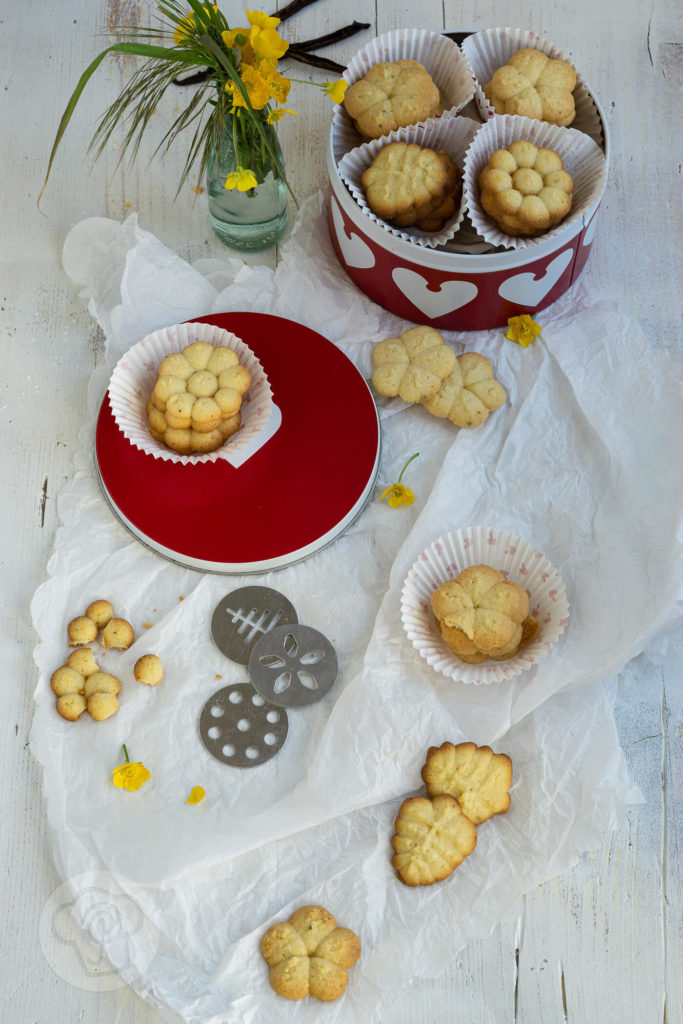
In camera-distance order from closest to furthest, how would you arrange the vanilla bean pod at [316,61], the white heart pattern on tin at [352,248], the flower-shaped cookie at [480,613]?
1. the flower-shaped cookie at [480,613]
2. the white heart pattern on tin at [352,248]
3. the vanilla bean pod at [316,61]

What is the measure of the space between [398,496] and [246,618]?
1.04 ft

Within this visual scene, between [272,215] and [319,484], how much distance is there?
0.52m

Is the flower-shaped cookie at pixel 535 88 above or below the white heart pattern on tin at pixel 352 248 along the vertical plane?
above

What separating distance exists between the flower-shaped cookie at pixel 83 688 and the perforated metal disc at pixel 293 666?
0.22 m

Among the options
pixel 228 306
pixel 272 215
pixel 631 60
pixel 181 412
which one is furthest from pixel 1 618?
pixel 631 60

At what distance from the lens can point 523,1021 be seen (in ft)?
5.00

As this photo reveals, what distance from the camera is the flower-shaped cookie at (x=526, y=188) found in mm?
1690

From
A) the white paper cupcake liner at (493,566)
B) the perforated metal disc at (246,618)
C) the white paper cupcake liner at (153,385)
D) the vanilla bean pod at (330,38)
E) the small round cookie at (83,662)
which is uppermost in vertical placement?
the vanilla bean pod at (330,38)

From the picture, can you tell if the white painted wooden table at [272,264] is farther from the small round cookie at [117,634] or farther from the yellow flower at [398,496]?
the yellow flower at [398,496]

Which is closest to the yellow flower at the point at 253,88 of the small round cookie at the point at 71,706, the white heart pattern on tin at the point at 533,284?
the white heart pattern on tin at the point at 533,284

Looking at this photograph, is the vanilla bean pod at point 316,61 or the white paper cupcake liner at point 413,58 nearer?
the white paper cupcake liner at point 413,58

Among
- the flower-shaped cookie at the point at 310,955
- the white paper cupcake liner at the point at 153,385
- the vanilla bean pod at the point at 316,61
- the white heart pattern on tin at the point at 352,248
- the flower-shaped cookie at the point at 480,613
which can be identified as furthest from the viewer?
the vanilla bean pod at the point at 316,61

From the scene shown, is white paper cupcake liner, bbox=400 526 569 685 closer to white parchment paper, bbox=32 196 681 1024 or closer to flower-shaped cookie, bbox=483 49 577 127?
white parchment paper, bbox=32 196 681 1024

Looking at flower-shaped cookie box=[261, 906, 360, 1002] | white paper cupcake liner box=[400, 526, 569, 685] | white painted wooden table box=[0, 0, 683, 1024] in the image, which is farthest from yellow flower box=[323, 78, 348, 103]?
flower-shaped cookie box=[261, 906, 360, 1002]
